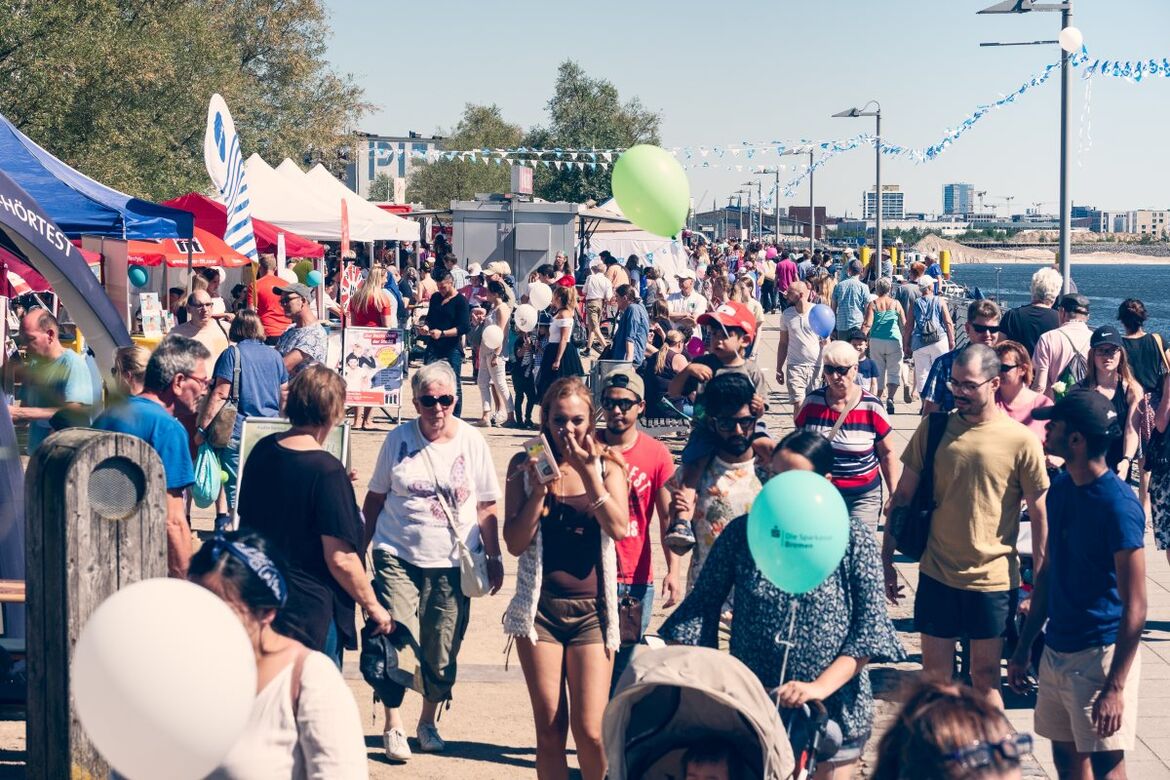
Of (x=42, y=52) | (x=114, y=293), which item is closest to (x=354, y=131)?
(x=42, y=52)

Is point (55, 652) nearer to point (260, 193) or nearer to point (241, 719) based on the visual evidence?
point (241, 719)

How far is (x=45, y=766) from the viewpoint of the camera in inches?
185

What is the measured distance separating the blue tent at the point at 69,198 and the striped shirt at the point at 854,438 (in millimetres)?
6545

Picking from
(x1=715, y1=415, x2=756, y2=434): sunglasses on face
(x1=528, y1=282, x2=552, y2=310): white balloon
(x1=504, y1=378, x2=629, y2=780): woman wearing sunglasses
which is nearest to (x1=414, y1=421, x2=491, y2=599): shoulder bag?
(x1=504, y1=378, x2=629, y2=780): woman wearing sunglasses

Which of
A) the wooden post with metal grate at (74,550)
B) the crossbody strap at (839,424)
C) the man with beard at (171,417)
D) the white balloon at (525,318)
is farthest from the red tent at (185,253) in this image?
the wooden post with metal grate at (74,550)

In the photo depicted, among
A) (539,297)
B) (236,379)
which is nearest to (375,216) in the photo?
(539,297)

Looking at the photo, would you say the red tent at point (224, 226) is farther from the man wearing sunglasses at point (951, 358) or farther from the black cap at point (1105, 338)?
the black cap at point (1105, 338)

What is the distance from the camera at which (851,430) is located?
282 inches

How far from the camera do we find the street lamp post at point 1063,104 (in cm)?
1439

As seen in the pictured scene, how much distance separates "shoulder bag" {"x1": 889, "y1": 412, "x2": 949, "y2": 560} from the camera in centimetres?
600

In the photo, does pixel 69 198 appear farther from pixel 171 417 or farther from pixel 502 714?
pixel 502 714

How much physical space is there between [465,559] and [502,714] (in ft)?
4.24

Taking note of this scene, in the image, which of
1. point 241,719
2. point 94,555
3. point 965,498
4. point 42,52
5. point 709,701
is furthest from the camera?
point 42,52

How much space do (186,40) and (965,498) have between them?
36.1 meters
